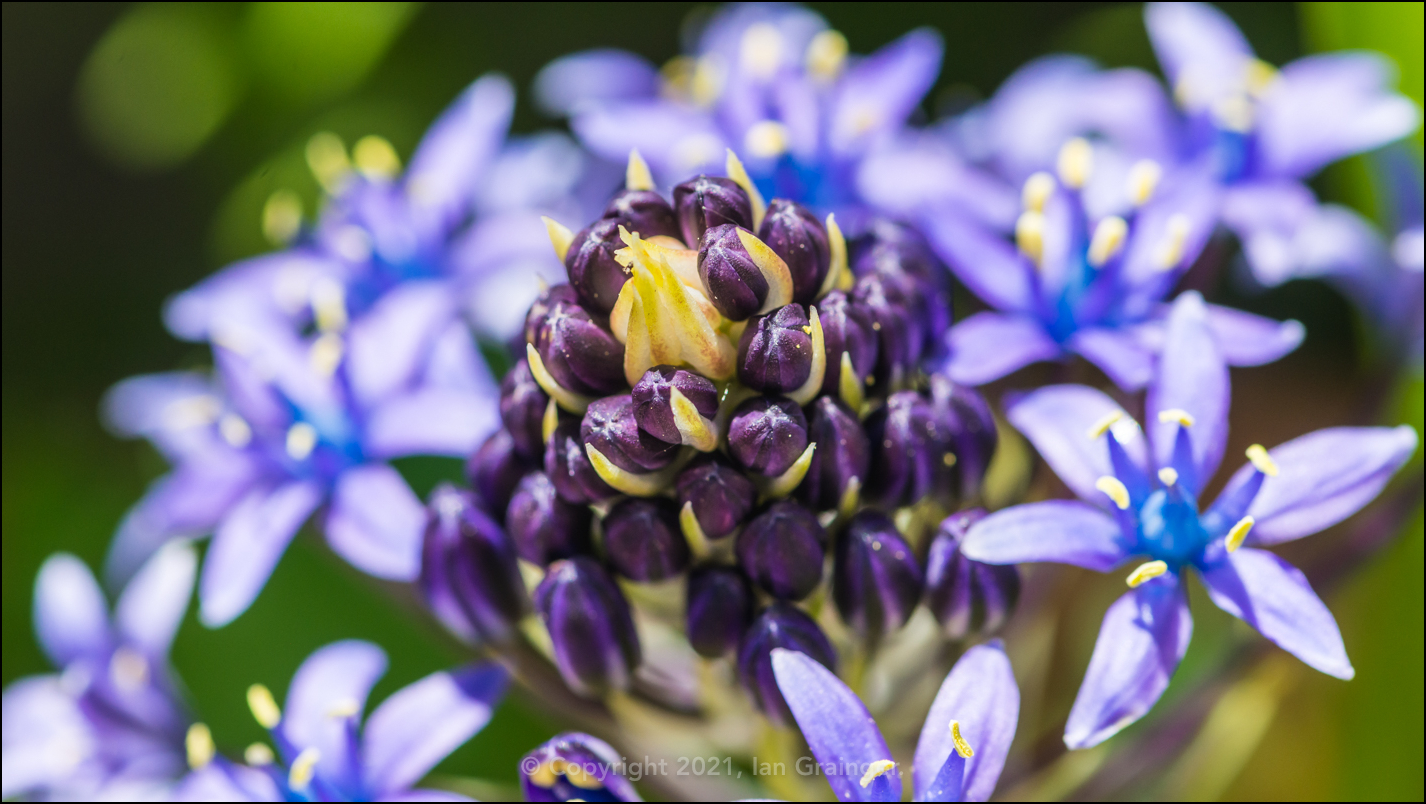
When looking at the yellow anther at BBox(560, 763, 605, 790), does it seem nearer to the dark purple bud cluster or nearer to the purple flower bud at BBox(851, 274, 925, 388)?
the dark purple bud cluster

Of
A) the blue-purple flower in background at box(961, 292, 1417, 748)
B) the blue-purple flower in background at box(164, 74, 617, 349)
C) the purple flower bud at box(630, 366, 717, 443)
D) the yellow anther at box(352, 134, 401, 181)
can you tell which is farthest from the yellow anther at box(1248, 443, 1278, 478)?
the yellow anther at box(352, 134, 401, 181)

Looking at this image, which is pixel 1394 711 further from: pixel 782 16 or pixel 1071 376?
pixel 782 16

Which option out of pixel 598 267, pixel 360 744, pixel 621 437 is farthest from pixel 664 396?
pixel 360 744

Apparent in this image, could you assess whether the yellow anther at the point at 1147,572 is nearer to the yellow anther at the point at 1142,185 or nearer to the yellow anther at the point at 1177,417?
the yellow anther at the point at 1177,417

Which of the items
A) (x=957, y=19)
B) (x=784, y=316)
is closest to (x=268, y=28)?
(x=957, y=19)

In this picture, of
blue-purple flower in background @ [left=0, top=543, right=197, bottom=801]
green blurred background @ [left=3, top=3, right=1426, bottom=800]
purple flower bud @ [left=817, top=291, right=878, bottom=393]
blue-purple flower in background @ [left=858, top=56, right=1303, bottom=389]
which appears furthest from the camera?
green blurred background @ [left=3, top=3, right=1426, bottom=800]

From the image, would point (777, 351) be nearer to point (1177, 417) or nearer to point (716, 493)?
point (716, 493)
